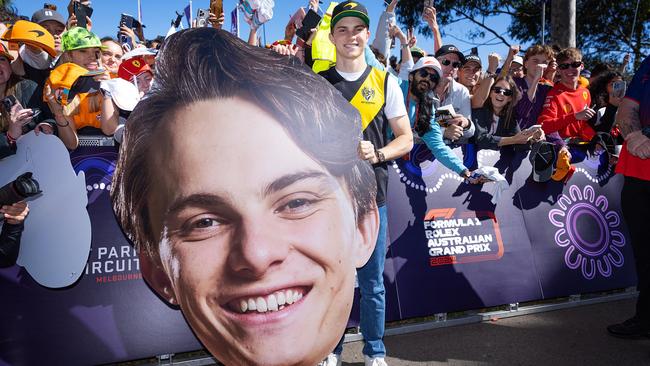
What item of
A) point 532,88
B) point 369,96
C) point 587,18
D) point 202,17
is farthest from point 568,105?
point 587,18

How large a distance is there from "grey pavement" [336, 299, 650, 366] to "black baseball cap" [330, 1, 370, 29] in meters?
1.98

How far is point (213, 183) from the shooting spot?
62.0 inches

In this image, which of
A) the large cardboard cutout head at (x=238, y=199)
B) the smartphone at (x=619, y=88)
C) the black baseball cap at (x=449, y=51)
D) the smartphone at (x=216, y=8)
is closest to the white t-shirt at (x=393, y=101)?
the large cardboard cutout head at (x=238, y=199)

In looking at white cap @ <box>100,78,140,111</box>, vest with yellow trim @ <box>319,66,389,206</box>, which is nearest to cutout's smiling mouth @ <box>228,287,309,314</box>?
vest with yellow trim @ <box>319,66,389,206</box>

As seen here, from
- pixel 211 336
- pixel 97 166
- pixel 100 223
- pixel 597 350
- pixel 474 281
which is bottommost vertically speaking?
pixel 597 350

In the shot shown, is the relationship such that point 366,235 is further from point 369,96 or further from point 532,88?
point 532,88

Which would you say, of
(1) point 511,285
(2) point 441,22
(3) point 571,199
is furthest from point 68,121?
(2) point 441,22

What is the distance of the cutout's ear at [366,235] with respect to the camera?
187cm

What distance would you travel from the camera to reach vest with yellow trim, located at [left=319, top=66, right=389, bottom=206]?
2.05 meters

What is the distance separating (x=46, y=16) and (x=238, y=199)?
13.0 ft

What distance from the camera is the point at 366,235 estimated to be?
6.27 feet

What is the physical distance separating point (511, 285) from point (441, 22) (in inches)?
601

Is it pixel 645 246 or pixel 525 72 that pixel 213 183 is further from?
pixel 525 72

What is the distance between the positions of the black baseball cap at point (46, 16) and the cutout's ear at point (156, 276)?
368 centimetres
